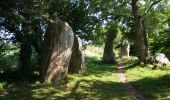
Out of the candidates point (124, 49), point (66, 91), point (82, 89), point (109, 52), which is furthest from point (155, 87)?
→ point (124, 49)

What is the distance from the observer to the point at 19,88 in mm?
17094

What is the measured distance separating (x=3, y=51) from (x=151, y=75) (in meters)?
10.7

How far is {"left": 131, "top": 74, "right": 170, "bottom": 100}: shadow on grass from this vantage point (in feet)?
57.1

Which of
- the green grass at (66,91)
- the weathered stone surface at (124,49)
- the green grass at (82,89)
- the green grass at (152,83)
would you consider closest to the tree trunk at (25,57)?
the green grass at (82,89)

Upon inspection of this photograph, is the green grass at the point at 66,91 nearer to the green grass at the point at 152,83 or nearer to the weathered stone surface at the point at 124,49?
the green grass at the point at 152,83

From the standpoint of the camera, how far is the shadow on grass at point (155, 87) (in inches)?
685

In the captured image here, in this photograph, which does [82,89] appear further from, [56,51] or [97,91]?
[56,51]

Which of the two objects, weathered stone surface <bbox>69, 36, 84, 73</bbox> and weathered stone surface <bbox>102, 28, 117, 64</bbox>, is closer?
weathered stone surface <bbox>69, 36, 84, 73</bbox>

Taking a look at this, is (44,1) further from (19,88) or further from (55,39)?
(19,88)

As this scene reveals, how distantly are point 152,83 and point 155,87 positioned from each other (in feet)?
4.43

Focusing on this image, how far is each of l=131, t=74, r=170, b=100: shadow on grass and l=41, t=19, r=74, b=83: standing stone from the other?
14.1 ft

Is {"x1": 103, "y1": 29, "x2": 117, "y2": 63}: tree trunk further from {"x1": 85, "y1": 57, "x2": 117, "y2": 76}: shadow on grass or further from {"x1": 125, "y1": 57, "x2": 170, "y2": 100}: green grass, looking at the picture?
{"x1": 125, "y1": 57, "x2": 170, "y2": 100}: green grass

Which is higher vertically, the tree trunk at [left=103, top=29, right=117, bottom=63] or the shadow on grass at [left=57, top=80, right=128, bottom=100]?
the tree trunk at [left=103, top=29, right=117, bottom=63]

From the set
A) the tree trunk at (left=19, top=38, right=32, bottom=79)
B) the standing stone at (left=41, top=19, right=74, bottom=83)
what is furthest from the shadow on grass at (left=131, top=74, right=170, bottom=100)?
the tree trunk at (left=19, top=38, right=32, bottom=79)
